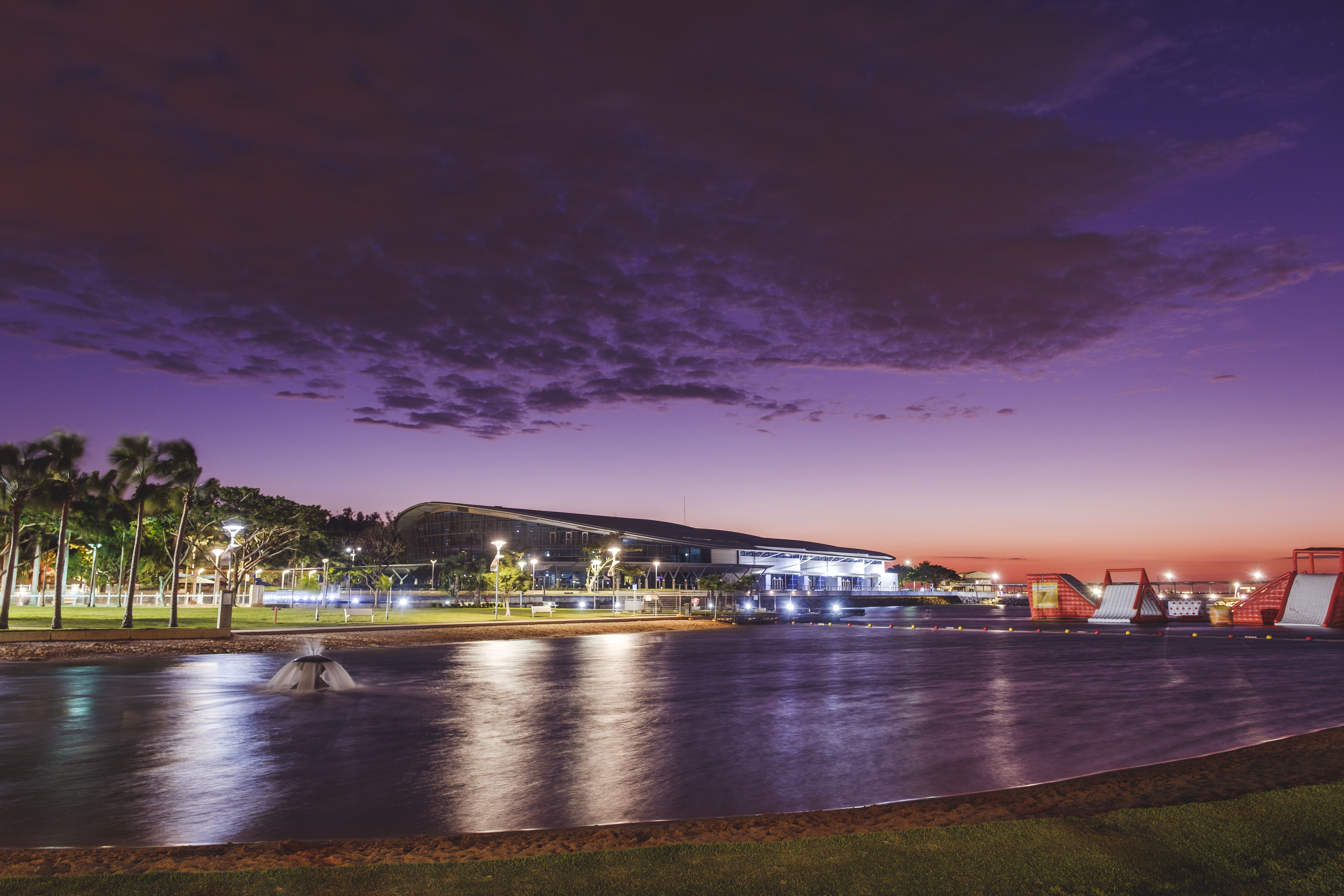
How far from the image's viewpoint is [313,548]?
305ft

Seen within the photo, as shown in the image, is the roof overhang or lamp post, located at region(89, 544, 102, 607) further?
the roof overhang

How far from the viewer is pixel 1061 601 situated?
6981cm

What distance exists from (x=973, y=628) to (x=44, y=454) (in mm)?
55338

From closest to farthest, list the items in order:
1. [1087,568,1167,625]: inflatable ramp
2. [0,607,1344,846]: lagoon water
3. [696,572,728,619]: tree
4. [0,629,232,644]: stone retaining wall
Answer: [0,607,1344,846]: lagoon water, [0,629,232,644]: stone retaining wall, [1087,568,1167,625]: inflatable ramp, [696,572,728,619]: tree

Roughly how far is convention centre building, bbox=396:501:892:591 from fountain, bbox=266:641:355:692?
3760 inches

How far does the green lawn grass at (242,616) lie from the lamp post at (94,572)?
4.38 feet

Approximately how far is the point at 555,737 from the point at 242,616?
47287 mm

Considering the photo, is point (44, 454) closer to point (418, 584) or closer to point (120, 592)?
point (120, 592)

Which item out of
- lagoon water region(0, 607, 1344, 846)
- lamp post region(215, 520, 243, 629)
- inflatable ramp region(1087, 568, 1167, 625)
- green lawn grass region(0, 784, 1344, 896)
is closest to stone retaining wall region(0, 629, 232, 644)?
lamp post region(215, 520, 243, 629)

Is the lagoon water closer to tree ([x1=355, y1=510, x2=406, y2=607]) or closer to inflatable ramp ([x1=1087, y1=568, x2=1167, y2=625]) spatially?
inflatable ramp ([x1=1087, y1=568, x2=1167, y2=625])

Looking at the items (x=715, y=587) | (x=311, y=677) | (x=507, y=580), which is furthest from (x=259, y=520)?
(x=311, y=677)

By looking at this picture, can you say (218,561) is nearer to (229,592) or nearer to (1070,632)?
(229,592)

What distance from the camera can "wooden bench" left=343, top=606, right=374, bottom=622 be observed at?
51.9 m

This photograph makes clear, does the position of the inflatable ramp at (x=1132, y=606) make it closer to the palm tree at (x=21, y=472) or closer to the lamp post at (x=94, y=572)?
the palm tree at (x=21, y=472)
